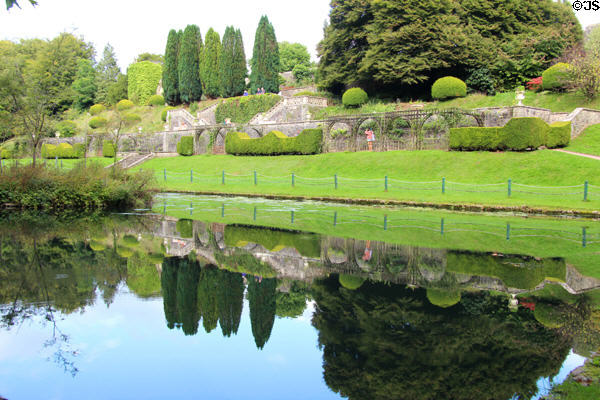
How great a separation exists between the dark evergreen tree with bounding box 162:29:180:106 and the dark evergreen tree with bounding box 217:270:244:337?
50.5 m

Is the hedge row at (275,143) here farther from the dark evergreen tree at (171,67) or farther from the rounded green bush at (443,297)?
the rounded green bush at (443,297)

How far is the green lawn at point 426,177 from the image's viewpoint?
17.6 metres

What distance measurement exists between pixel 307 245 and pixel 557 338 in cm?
544

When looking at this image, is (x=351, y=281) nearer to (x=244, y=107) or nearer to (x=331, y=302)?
(x=331, y=302)

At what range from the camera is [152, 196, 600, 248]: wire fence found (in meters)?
11.0

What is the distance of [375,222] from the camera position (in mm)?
13141

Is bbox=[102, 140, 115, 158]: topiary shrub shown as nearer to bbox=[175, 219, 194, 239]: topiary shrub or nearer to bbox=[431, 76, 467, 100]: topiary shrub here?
bbox=[431, 76, 467, 100]: topiary shrub

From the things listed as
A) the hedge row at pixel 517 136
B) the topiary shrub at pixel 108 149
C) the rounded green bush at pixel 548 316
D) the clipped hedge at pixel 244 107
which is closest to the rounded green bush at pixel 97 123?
the topiary shrub at pixel 108 149

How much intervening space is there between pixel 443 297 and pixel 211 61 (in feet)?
160

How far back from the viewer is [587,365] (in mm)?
4145

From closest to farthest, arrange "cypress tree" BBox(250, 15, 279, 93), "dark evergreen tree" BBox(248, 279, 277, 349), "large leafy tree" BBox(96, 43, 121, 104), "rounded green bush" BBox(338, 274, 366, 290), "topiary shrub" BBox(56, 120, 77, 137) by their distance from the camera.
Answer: "dark evergreen tree" BBox(248, 279, 277, 349)
"rounded green bush" BBox(338, 274, 366, 290)
"cypress tree" BBox(250, 15, 279, 93)
"topiary shrub" BBox(56, 120, 77, 137)
"large leafy tree" BBox(96, 43, 121, 104)

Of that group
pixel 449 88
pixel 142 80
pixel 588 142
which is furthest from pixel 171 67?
pixel 588 142

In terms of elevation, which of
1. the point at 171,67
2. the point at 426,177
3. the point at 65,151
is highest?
the point at 171,67

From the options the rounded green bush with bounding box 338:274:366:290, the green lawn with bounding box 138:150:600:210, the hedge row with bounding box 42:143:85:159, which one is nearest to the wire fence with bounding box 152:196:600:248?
the green lawn with bounding box 138:150:600:210
